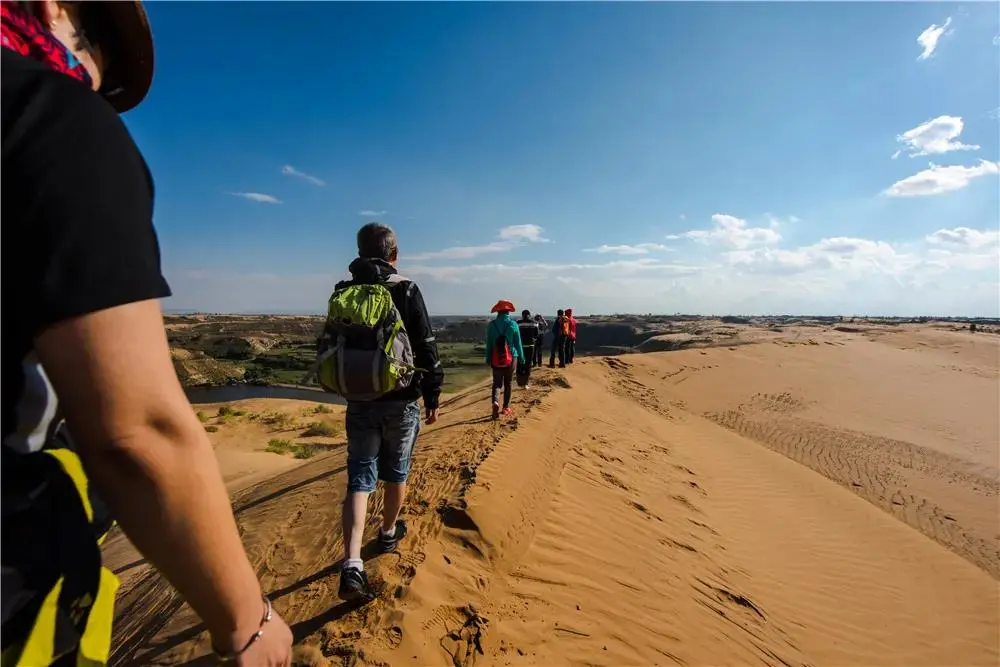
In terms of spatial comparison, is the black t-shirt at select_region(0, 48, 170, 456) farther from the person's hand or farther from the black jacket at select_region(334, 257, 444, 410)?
the black jacket at select_region(334, 257, 444, 410)

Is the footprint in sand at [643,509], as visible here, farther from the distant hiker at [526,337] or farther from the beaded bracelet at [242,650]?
the distant hiker at [526,337]

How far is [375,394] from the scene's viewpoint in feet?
9.40

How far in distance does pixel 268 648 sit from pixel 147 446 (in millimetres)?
518

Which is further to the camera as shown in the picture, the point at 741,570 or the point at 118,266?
the point at 741,570

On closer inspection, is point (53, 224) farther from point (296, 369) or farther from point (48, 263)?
point (296, 369)

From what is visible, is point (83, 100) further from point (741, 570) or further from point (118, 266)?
point (741, 570)

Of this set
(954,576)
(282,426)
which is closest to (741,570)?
(954,576)

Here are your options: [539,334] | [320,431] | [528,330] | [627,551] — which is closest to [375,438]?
[627,551]

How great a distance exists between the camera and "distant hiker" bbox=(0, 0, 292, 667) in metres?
0.66

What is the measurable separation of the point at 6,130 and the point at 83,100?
12cm

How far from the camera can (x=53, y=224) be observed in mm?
658

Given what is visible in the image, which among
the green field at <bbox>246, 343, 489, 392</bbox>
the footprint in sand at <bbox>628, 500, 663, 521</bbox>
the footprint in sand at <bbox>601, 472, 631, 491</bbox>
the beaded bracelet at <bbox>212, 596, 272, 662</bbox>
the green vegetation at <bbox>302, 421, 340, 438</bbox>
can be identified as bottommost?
the green field at <bbox>246, 343, 489, 392</bbox>

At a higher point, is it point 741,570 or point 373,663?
point 373,663

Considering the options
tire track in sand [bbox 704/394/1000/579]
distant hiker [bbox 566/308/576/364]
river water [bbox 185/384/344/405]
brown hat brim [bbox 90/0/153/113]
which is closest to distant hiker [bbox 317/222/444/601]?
brown hat brim [bbox 90/0/153/113]
